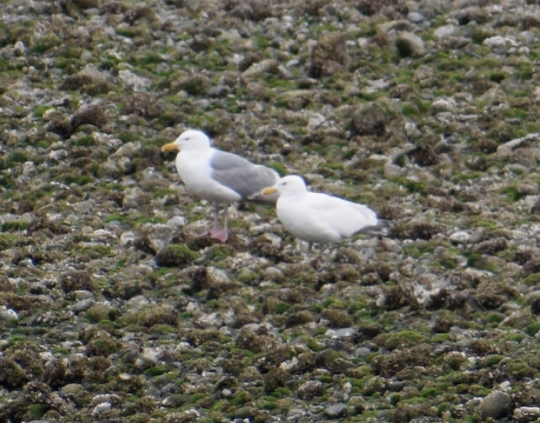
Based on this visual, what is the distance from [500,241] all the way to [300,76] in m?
6.32

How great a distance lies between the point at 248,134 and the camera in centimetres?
1669

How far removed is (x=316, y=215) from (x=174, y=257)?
153 centimetres

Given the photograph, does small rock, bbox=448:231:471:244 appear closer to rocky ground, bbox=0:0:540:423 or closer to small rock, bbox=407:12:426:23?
rocky ground, bbox=0:0:540:423

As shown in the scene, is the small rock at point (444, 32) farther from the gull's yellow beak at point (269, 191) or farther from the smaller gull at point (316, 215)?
the gull's yellow beak at point (269, 191)

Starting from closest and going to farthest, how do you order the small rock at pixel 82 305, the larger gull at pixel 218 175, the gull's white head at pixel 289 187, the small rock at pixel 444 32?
1. the small rock at pixel 82 305
2. the gull's white head at pixel 289 187
3. the larger gull at pixel 218 175
4. the small rock at pixel 444 32

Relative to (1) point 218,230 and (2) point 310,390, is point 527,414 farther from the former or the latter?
(1) point 218,230

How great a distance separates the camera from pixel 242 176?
14.1m

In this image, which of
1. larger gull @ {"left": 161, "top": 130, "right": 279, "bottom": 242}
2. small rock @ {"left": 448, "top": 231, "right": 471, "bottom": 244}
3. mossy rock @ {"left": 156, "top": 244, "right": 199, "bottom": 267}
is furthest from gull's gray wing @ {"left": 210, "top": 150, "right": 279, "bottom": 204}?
small rock @ {"left": 448, "top": 231, "right": 471, "bottom": 244}

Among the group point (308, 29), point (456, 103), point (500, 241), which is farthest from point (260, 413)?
point (308, 29)

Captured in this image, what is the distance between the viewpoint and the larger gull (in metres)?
14.0

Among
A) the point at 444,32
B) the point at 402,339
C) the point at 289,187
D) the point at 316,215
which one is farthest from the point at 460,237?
the point at 444,32

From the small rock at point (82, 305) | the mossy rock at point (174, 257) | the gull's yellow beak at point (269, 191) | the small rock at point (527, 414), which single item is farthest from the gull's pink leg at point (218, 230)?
the small rock at point (527, 414)

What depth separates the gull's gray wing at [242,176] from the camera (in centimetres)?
1401

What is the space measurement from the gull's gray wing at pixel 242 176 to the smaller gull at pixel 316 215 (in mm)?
565
